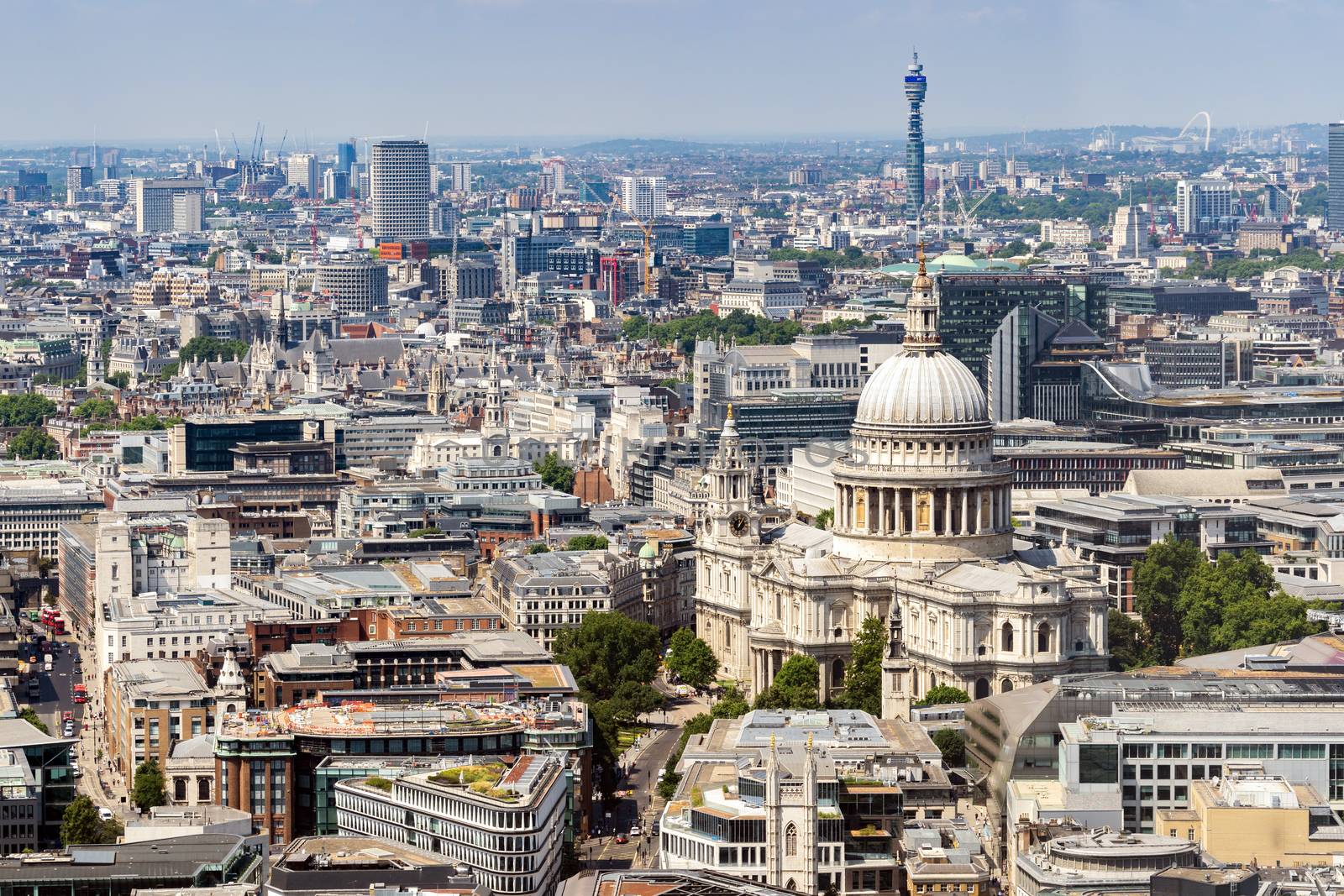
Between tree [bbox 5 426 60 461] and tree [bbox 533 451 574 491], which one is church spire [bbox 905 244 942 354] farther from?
tree [bbox 5 426 60 461]

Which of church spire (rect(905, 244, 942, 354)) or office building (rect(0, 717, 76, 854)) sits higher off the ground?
church spire (rect(905, 244, 942, 354))

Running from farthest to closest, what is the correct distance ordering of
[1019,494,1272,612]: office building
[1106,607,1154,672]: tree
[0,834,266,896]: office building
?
[1019,494,1272,612]: office building < [1106,607,1154,672]: tree < [0,834,266,896]: office building

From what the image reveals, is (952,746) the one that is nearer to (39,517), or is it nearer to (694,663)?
(694,663)

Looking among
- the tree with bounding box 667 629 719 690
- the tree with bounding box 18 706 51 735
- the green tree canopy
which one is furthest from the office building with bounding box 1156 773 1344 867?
the green tree canopy

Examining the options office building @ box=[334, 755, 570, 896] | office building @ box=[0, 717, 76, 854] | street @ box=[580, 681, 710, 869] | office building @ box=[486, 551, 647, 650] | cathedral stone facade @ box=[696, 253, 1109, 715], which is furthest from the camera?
office building @ box=[486, 551, 647, 650]

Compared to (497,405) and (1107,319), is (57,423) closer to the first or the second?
(497,405)

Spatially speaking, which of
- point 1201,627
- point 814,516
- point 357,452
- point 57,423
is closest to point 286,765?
point 1201,627
